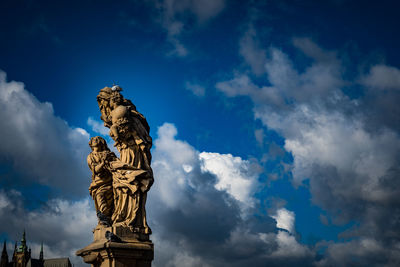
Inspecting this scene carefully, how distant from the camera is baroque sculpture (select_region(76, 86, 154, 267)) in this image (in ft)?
34.2

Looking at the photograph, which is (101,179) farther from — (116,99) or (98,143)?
(116,99)

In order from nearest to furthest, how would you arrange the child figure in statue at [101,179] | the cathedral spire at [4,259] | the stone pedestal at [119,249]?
the stone pedestal at [119,249] → the child figure in statue at [101,179] → the cathedral spire at [4,259]

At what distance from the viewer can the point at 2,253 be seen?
444 ft

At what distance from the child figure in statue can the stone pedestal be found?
0.84m

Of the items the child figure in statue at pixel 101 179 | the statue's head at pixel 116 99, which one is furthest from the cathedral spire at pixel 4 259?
the statue's head at pixel 116 99

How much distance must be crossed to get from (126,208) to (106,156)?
→ 1.59 m

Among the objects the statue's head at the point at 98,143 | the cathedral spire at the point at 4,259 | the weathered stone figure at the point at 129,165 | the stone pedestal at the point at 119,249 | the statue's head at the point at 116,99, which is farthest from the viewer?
the cathedral spire at the point at 4,259

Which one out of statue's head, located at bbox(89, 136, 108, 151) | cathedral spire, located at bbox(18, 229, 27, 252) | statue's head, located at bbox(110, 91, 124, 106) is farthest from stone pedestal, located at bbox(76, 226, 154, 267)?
cathedral spire, located at bbox(18, 229, 27, 252)

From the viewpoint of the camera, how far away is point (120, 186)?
36.8 feet

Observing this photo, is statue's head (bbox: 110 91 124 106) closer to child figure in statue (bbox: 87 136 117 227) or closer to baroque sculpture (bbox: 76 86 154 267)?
baroque sculpture (bbox: 76 86 154 267)

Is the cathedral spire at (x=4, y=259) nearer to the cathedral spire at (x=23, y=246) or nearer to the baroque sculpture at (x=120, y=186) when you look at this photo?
the cathedral spire at (x=23, y=246)

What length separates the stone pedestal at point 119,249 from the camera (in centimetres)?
1020

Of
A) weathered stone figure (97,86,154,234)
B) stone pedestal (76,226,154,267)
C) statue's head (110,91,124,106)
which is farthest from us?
statue's head (110,91,124,106)

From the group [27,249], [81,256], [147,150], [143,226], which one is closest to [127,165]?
[147,150]
